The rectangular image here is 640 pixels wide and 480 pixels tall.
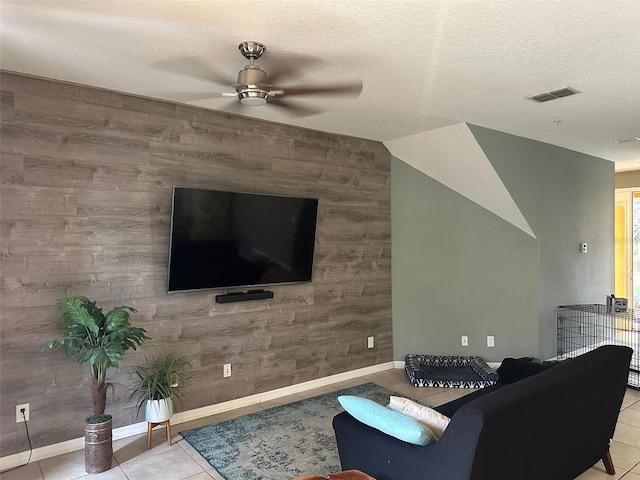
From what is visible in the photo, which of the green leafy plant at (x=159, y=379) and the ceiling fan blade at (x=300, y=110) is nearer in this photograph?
the green leafy plant at (x=159, y=379)

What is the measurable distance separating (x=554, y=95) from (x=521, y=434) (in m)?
2.64

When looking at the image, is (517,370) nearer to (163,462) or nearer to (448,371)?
(448,371)

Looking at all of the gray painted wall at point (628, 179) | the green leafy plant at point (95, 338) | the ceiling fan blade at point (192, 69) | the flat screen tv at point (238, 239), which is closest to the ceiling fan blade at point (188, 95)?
the ceiling fan blade at point (192, 69)

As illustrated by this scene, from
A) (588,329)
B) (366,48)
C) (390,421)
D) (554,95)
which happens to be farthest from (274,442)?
(588,329)

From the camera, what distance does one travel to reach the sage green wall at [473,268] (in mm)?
Result: 5000

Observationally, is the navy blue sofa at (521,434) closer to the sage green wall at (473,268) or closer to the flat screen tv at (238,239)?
the flat screen tv at (238,239)

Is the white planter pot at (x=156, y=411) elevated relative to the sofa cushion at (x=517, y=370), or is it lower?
lower

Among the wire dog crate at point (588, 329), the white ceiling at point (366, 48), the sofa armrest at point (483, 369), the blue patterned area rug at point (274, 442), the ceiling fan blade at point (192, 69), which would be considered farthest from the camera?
the wire dog crate at point (588, 329)

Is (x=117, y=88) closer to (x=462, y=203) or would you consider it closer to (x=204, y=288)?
(x=204, y=288)

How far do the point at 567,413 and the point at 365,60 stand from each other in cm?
229

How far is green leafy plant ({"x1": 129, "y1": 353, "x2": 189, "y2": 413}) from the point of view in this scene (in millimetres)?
3261

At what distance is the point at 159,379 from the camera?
329 cm

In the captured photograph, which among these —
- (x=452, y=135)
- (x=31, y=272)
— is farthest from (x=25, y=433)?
(x=452, y=135)

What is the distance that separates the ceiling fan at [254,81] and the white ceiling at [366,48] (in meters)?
0.04
